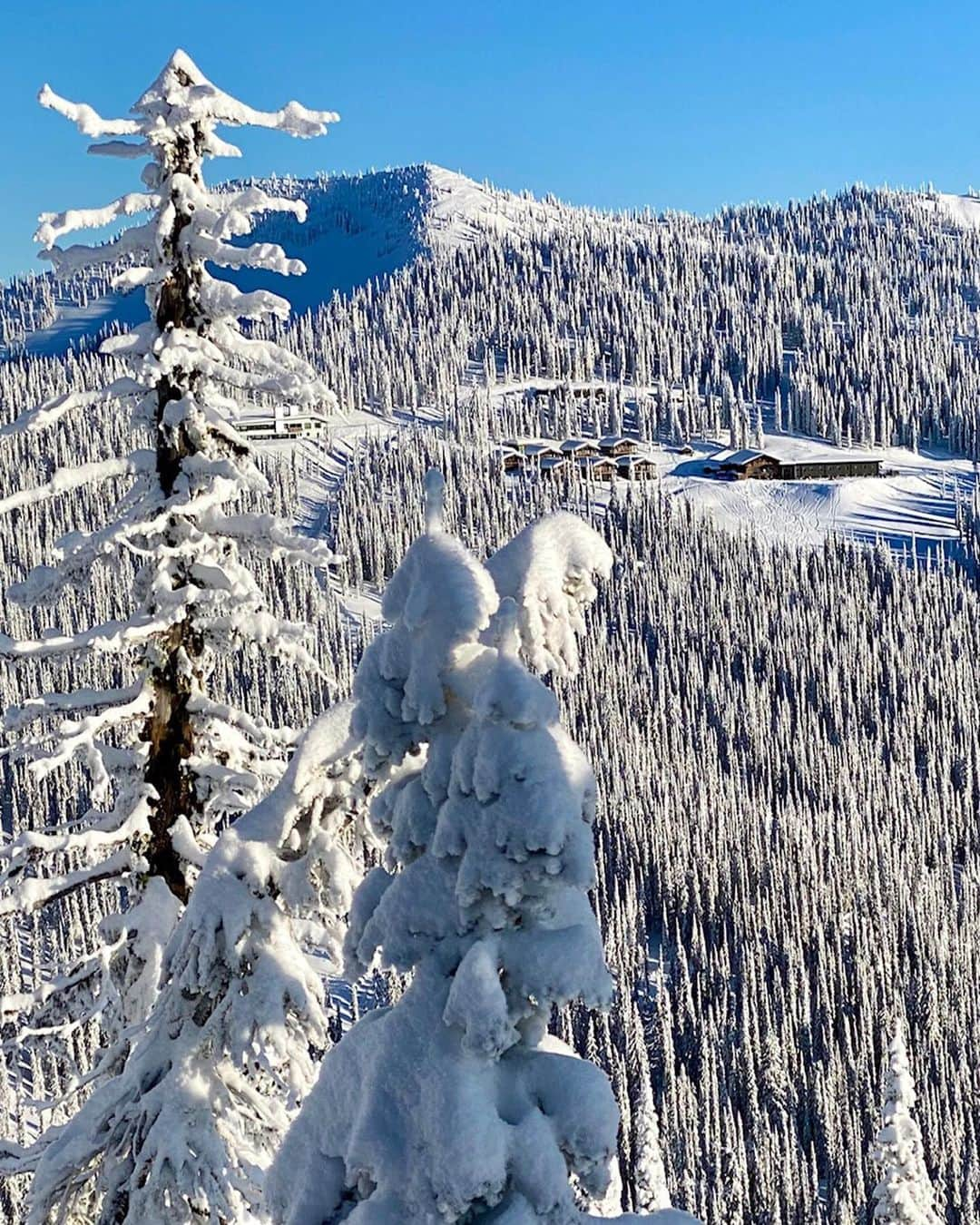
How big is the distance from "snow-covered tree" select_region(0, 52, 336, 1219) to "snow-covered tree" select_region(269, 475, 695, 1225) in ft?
12.8

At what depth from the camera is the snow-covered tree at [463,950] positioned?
19.5 ft

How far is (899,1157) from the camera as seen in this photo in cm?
3444

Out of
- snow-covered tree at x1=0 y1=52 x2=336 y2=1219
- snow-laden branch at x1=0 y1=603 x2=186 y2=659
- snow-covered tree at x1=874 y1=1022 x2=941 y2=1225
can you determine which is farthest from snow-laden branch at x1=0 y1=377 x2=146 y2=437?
snow-covered tree at x1=874 y1=1022 x2=941 y2=1225

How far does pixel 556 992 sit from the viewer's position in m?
5.97

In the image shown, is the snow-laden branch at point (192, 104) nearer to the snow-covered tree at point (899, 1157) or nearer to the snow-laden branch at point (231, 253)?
the snow-laden branch at point (231, 253)

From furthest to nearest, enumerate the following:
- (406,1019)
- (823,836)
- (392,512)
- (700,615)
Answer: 1. (392,512)
2. (700,615)
3. (823,836)
4. (406,1019)

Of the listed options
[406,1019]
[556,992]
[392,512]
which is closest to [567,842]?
[556,992]

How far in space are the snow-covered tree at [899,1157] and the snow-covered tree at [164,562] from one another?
2830cm

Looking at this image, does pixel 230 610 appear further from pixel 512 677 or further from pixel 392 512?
pixel 392 512

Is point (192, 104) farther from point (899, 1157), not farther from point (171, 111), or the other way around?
point (899, 1157)

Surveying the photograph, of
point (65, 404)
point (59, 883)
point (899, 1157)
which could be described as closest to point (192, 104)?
point (65, 404)

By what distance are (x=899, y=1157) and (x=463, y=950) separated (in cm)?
3311

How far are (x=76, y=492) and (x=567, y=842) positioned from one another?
186m

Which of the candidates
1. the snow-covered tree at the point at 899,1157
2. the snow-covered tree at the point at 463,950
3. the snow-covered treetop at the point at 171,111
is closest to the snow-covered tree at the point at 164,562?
the snow-covered treetop at the point at 171,111
